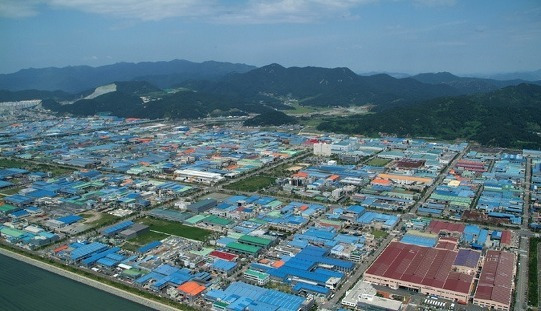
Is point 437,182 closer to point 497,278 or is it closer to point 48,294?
point 497,278

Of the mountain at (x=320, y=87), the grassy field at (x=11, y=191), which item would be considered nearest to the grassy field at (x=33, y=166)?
the grassy field at (x=11, y=191)

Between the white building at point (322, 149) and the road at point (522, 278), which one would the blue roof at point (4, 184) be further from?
the road at point (522, 278)

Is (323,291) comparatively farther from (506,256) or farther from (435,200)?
(435,200)

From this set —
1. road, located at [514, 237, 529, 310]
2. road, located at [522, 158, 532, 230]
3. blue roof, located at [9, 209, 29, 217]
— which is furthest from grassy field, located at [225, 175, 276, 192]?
road, located at [514, 237, 529, 310]

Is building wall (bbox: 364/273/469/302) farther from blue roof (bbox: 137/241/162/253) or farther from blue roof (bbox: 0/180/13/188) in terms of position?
blue roof (bbox: 0/180/13/188)

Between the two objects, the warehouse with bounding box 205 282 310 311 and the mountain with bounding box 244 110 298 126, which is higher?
the mountain with bounding box 244 110 298 126

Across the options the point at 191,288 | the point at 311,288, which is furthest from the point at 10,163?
the point at 311,288

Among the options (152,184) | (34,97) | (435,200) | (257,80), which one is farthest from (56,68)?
(435,200)
